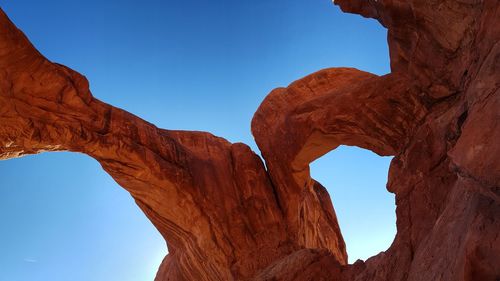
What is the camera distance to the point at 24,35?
11758 mm

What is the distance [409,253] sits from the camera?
774 cm

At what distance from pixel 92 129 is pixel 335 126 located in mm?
8598

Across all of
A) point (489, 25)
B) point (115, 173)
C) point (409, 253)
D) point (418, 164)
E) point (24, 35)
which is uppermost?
point (24, 35)

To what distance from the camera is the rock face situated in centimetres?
515

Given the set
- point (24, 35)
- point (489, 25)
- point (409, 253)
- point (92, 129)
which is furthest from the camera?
point (92, 129)

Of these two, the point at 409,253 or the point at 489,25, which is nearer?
the point at 489,25

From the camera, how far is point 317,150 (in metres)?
15.2

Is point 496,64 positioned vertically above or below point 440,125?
below

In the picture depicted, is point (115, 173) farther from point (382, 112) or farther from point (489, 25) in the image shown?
point (489, 25)

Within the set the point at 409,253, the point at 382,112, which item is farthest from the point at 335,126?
the point at 409,253

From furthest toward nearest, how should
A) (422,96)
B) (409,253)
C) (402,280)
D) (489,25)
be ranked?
(422,96)
(409,253)
(402,280)
(489,25)

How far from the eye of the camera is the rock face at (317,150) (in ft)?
16.9

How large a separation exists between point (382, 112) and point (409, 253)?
5.36 meters

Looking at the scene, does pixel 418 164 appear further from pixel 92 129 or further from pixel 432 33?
pixel 92 129
